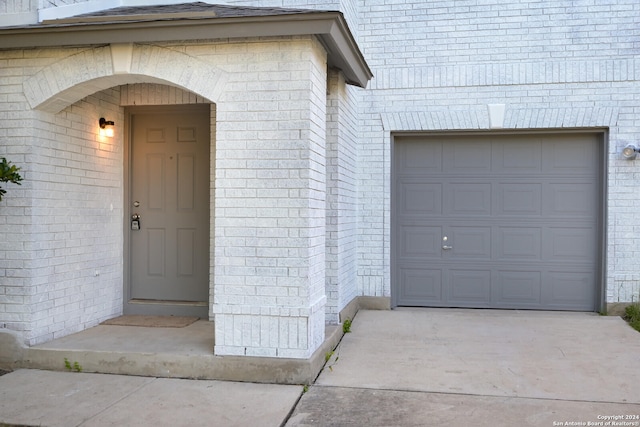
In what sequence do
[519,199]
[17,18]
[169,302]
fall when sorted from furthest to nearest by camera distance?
[519,199]
[169,302]
[17,18]

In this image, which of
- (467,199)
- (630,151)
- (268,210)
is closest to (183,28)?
(268,210)

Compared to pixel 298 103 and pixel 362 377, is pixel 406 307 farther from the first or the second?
pixel 298 103

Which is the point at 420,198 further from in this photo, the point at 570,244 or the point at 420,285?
the point at 570,244

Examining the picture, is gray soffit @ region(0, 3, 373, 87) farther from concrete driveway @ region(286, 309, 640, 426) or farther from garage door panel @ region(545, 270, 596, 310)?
garage door panel @ region(545, 270, 596, 310)

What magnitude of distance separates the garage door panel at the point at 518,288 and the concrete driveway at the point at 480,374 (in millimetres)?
594

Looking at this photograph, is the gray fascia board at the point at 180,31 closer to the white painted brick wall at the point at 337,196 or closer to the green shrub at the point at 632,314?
the white painted brick wall at the point at 337,196

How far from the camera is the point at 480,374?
206 inches

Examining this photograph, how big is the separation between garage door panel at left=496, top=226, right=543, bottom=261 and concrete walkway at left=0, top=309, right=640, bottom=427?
5.95ft

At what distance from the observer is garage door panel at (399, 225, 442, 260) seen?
835 cm

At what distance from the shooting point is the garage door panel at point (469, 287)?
8.24 metres

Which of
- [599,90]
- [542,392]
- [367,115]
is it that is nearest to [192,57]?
[367,115]

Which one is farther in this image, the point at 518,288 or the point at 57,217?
the point at 518,288

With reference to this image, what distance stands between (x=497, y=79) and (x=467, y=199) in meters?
1.70

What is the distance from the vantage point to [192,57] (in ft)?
17.1
